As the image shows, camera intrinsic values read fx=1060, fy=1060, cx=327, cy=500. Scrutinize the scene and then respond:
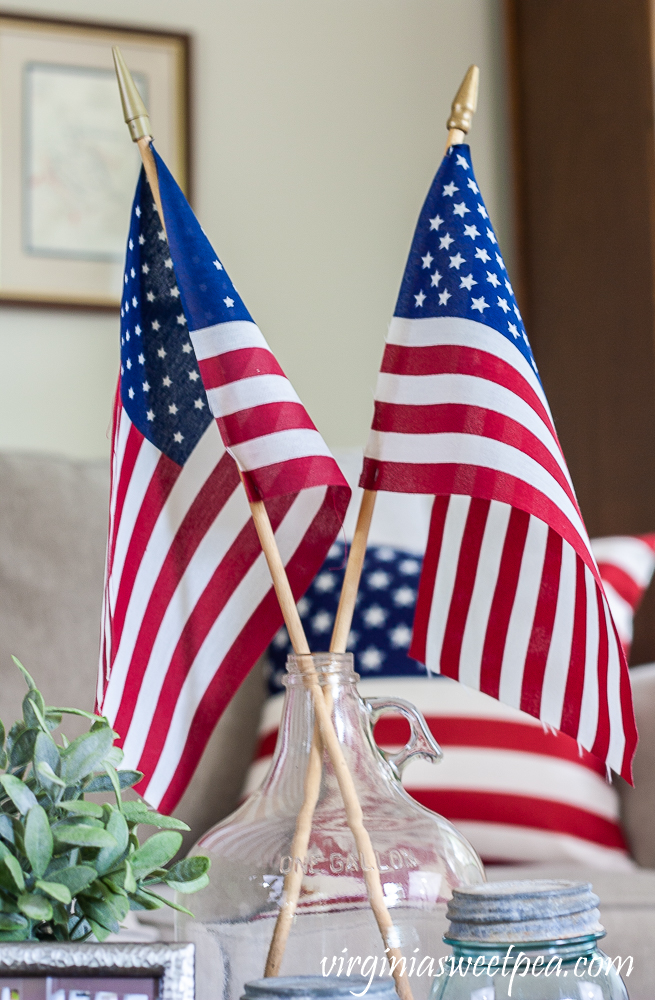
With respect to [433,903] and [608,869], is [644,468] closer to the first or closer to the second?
[608,869]

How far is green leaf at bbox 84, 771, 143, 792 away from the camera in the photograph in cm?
53

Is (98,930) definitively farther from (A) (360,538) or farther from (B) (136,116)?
(B) (136,116)

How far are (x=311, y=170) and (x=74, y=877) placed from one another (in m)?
1.96

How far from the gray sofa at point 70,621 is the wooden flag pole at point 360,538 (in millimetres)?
642

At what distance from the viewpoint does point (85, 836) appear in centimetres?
46

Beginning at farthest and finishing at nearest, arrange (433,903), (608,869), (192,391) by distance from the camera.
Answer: (608,869), (192,391), (433,903)

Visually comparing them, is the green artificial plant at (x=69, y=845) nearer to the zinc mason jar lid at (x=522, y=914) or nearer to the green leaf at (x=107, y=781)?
the green leaf at (x=107, y=781)

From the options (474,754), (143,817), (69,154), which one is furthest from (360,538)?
(69,154)

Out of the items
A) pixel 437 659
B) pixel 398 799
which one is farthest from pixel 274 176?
pixel 398 799

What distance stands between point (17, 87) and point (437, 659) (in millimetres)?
1648

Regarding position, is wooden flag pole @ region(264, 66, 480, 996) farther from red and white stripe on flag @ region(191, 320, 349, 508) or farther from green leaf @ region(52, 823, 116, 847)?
green leaf @ region(52, 823, 116, 847)

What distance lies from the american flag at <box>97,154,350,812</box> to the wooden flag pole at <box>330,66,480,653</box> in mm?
85

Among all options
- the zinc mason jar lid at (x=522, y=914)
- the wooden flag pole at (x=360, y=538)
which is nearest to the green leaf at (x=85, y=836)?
the zinc mason jar lid at (x=522, y=914)

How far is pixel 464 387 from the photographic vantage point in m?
0.82
